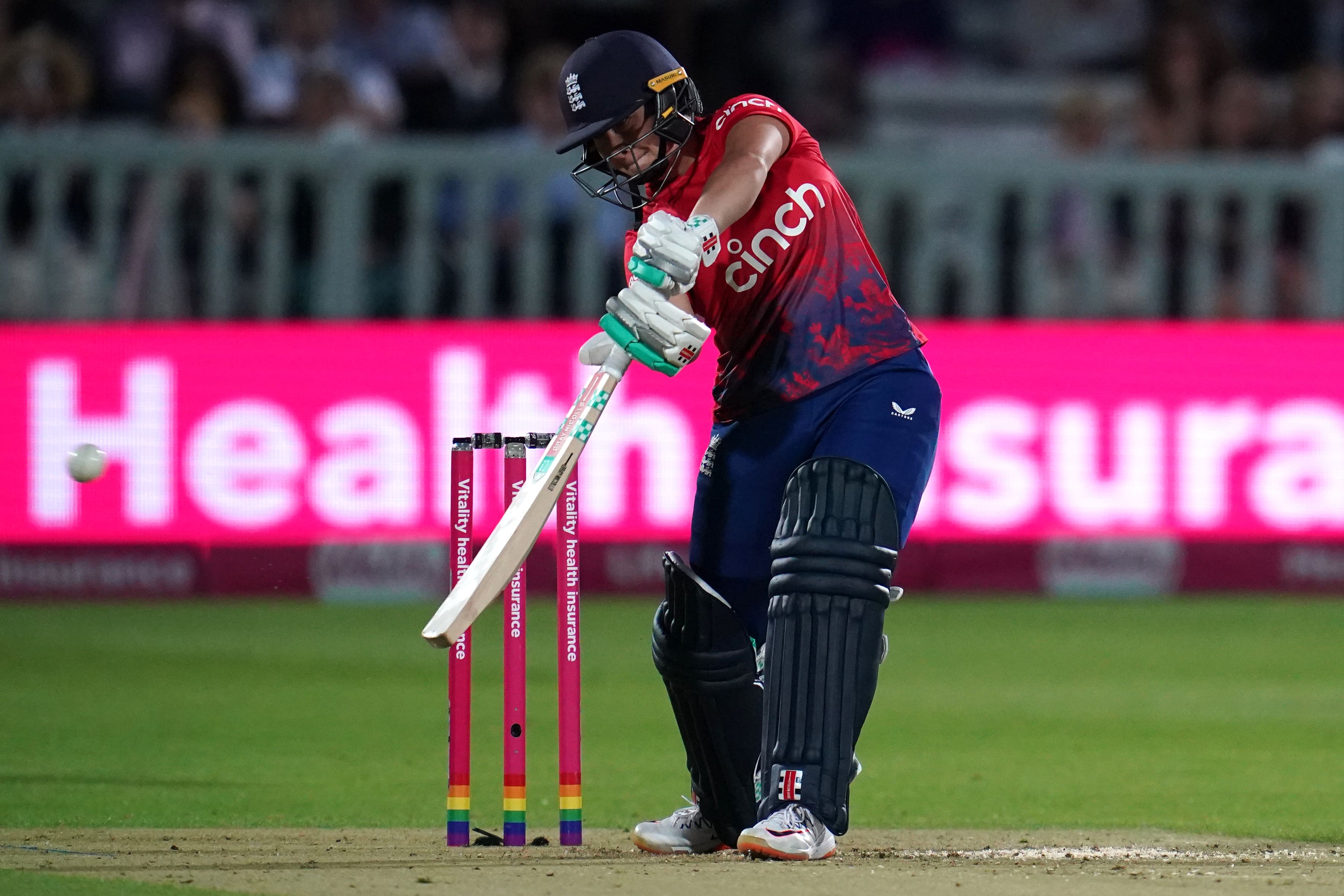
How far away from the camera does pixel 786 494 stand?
5.02 metres

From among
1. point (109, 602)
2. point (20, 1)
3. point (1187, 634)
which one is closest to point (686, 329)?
point (1187, 634)

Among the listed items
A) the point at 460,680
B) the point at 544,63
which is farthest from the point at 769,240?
the point at 544,63

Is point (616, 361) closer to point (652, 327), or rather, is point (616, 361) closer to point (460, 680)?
point (652, 327)

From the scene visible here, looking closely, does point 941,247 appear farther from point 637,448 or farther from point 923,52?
point 923,52

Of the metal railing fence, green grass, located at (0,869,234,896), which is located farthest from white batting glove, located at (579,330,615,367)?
the metal railing fence

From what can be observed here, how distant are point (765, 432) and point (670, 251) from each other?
71 centimetres

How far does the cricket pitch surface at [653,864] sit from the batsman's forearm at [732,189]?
142cm

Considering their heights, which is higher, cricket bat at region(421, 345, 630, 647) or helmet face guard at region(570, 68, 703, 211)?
helmet face guard at region(570, 68, 703, 211)

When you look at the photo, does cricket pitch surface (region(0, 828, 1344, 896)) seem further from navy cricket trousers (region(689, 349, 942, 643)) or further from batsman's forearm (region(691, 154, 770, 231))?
batsman's forearm (region(691, 154, 770, 231))

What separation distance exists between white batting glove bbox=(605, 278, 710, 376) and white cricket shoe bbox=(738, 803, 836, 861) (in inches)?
40.0

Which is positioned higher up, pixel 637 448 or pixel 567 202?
pixel 567 202

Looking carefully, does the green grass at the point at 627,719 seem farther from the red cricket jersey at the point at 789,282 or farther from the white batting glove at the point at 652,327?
the white batting glove at the point at 652,327

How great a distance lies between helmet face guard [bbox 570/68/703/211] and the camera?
16.5ft

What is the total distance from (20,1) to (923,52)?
601 cm
